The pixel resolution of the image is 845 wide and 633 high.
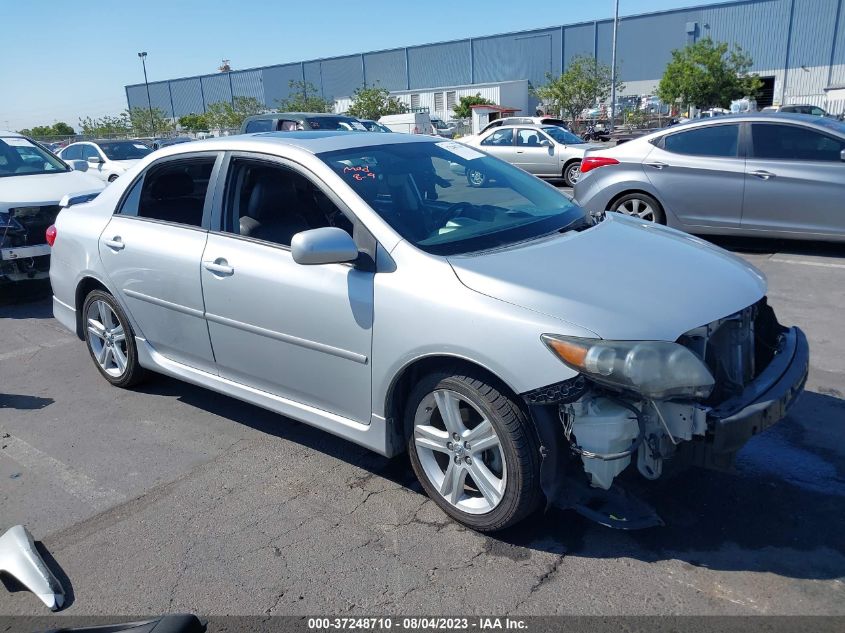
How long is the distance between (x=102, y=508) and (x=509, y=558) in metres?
2.09

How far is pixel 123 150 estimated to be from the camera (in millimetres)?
17469

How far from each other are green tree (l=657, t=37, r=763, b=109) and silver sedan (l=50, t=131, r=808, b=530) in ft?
126

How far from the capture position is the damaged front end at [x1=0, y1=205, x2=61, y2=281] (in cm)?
752

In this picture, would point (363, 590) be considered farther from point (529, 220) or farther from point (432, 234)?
point (529, 220)

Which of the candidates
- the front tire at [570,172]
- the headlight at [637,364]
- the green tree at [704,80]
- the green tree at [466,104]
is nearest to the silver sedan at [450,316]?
the headlight at [637,364]

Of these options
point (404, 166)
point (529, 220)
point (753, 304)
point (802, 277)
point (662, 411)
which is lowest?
point (802, 277)

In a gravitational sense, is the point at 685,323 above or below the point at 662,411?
above

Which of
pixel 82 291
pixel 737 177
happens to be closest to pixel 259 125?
pixel 737 177

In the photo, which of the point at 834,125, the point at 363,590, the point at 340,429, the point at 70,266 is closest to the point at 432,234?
the point at 340,429

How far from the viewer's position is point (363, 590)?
2930 millimetres

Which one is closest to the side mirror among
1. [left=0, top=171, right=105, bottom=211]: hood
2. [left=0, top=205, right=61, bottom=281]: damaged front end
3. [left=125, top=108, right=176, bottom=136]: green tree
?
[left=0, top=205, right=61, bottom=281]: damaged front end

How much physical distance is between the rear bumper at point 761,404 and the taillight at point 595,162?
19.4 ft

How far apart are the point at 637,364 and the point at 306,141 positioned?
7.42ft

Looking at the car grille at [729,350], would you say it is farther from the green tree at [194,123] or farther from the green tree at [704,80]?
the green tree at [194,123]
